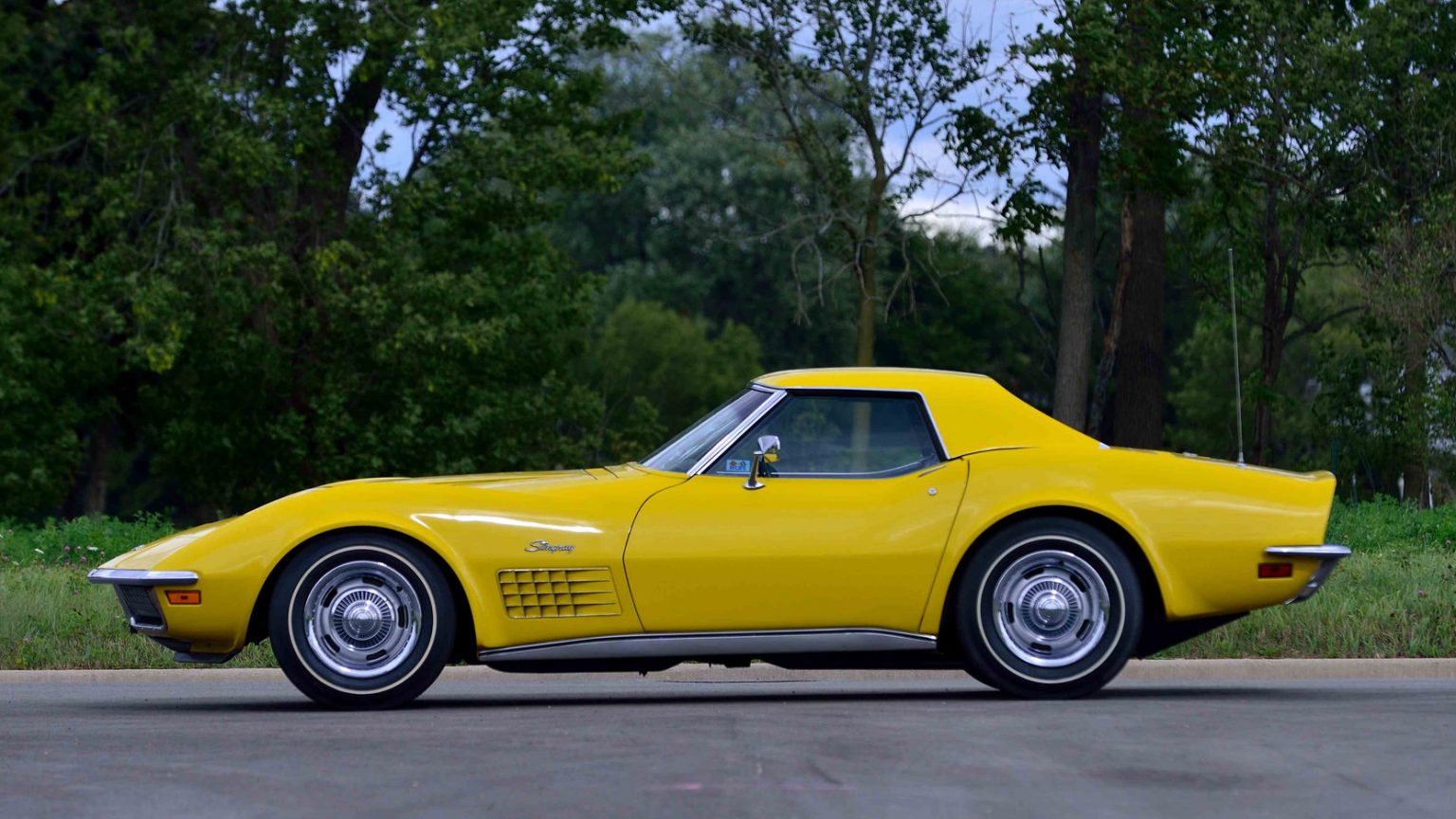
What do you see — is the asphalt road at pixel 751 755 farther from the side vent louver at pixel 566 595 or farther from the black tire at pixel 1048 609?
the side vent louver at pixel 566 595

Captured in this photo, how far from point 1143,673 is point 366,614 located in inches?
176

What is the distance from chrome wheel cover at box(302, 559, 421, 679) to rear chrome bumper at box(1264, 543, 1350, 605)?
3.75m

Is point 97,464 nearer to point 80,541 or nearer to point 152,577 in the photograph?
point 80,541

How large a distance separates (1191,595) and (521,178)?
23.0m

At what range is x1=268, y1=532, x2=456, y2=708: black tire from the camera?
334 inches

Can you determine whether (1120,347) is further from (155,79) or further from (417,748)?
(417,748)

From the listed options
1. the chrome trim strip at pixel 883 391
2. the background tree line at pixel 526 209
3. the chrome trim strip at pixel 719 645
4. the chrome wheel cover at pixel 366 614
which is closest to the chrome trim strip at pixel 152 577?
the chrome wheel cover at pixel 366 614

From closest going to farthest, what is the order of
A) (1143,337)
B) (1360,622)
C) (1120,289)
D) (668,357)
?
(1360,622)
(1143,337)
(1120,289)
(668,357)

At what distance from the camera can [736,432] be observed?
886 centimetres

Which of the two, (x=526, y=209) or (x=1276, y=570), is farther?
(x=526, y=209)

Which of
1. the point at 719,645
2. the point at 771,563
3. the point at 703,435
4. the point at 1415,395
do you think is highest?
the point at 1415,395

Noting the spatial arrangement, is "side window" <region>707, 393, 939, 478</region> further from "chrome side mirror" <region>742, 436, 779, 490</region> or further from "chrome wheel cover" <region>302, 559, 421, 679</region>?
"chrome wheel cover" <region>302, 559, 421, 679</region>

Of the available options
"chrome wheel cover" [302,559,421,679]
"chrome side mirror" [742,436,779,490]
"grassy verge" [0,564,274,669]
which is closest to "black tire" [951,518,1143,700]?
"chrome side mirror" [742,436,779,490]

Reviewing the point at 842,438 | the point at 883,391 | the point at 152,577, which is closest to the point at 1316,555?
the point at 883,391
